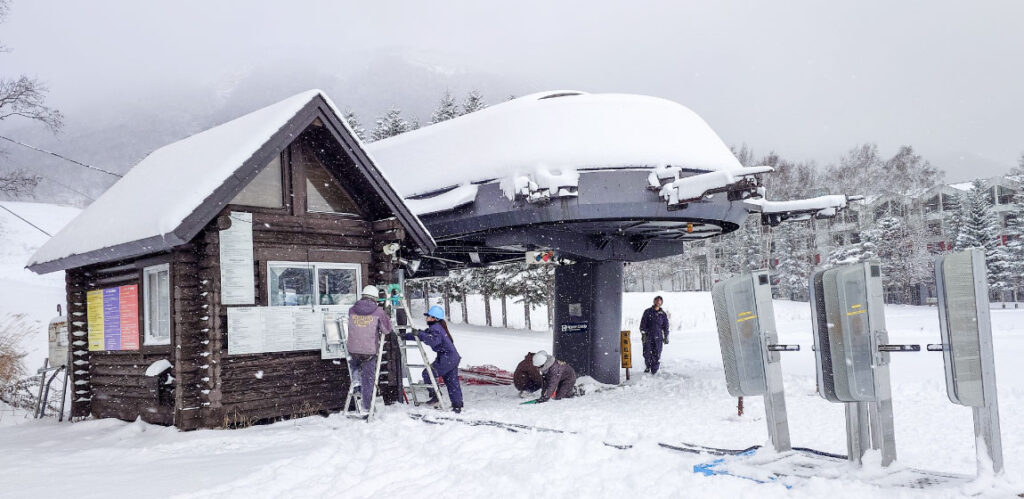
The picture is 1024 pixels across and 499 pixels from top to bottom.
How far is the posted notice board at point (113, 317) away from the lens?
12.3 m

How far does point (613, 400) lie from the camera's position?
1384 centimetres

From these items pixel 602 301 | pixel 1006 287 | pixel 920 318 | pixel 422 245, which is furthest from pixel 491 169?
pixel 1006 287

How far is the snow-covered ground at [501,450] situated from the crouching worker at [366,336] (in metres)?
0.57

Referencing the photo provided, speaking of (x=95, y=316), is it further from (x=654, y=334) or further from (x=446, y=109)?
(x=446, y=109)

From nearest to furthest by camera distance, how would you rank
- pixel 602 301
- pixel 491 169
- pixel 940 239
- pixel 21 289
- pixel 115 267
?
1. pixel 115 267
2. pixel 491 169
3. pixel 602 301
4. pixel 21 289
5. pixel 940 239

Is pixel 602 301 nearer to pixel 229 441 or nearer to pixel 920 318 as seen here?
pixel 229 441

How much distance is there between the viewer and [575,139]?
14.4 metres

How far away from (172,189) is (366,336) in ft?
12.5

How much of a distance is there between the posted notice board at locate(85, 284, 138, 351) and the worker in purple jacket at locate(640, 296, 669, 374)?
10.8 meters

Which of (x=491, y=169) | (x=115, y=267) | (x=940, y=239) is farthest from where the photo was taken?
(x=940, y=239)

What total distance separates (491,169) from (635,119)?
2.91 metres

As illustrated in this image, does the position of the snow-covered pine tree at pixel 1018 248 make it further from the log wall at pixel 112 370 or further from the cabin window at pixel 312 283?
the log wall at pixel 112 370

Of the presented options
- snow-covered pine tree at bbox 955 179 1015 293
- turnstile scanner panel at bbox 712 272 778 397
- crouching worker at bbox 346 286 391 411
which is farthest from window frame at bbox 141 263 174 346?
snow-covered pine tree at bbox 955 179 1015 293

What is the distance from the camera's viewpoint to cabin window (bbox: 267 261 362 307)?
11586 millimetres
